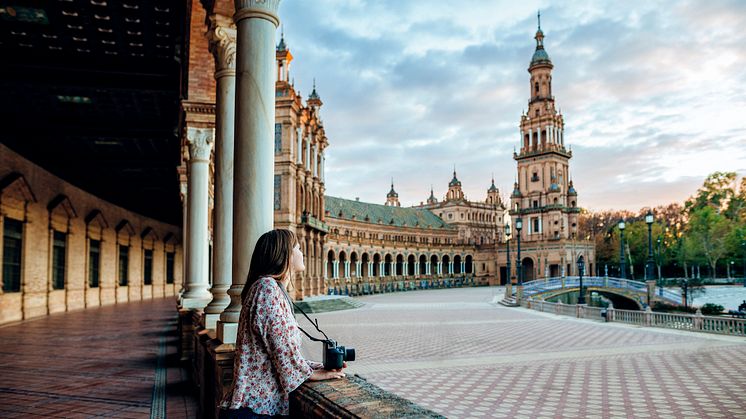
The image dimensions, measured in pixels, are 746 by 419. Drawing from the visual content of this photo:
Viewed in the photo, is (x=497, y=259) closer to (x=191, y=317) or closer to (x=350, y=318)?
(x=350, y=318)

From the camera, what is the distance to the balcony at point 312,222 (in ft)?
131

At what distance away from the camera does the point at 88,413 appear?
668cm

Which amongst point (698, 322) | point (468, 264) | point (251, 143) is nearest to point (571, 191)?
point (468, 264)

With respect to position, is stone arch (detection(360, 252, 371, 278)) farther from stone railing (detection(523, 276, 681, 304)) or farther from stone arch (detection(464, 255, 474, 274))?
stone arch (detection(464, 255, 474, 274))

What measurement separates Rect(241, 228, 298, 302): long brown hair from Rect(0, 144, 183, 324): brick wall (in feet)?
59.2

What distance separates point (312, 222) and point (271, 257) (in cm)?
3918

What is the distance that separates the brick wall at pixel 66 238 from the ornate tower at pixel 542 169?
6369 centimetres

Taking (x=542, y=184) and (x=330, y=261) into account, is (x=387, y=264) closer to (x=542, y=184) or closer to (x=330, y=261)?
(x=330, y=261)

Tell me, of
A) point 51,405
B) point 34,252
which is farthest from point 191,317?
point 34,252

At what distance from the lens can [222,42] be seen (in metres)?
7.51

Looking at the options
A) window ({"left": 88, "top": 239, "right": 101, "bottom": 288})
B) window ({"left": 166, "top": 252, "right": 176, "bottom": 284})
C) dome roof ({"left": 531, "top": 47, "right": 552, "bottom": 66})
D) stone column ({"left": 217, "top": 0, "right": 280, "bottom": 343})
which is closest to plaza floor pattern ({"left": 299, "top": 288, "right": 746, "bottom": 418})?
stone column ({"left": 217, "top": 0, "right": 280, "bottom": 343})

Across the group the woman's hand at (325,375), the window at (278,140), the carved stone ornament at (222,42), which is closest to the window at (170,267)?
the window at (278,140)

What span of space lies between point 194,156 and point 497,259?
78547mm

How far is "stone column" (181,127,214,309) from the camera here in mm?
11312
